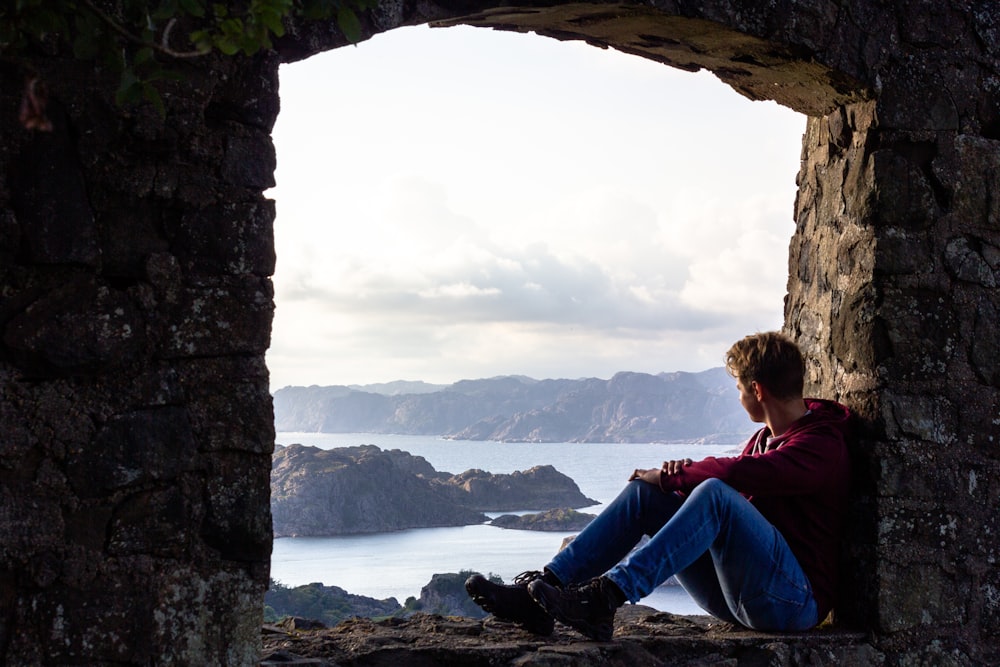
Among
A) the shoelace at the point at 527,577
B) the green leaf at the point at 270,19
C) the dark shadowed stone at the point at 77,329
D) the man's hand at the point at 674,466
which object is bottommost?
the shoelace at the point at 527,577

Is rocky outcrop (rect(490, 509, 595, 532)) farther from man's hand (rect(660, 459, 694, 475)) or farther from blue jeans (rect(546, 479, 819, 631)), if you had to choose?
man's hand (rect(660, 459, 694, 475))

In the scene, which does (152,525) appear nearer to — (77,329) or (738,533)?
(77,329)

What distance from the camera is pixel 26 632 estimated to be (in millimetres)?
2371

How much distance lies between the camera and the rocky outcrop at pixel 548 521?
6832 mm

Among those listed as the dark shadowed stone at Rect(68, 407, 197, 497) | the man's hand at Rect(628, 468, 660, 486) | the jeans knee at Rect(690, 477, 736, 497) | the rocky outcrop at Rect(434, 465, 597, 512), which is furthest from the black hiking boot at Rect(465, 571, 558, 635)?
the rocky outcrop at Rect(434, 465, 597, 512)

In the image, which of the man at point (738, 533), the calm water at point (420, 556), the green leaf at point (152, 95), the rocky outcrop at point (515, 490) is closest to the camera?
the green leaf at point (152, 95)

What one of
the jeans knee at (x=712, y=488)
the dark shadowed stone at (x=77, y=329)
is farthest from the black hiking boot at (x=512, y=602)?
the dark shadowed stone at (x=77, y=329)

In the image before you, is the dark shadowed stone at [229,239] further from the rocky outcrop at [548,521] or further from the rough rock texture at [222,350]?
the rocky outcrop at [548,521]

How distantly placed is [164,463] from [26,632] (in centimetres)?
47

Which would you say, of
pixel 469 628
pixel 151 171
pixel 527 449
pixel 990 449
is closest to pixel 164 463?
pixel 151 171

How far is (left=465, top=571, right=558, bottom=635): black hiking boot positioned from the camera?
123 inches

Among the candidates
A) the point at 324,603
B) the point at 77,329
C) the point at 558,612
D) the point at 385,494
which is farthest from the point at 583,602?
the point at 385,494

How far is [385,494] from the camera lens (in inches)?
340

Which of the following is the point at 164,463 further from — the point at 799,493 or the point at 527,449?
the point at 527,449
